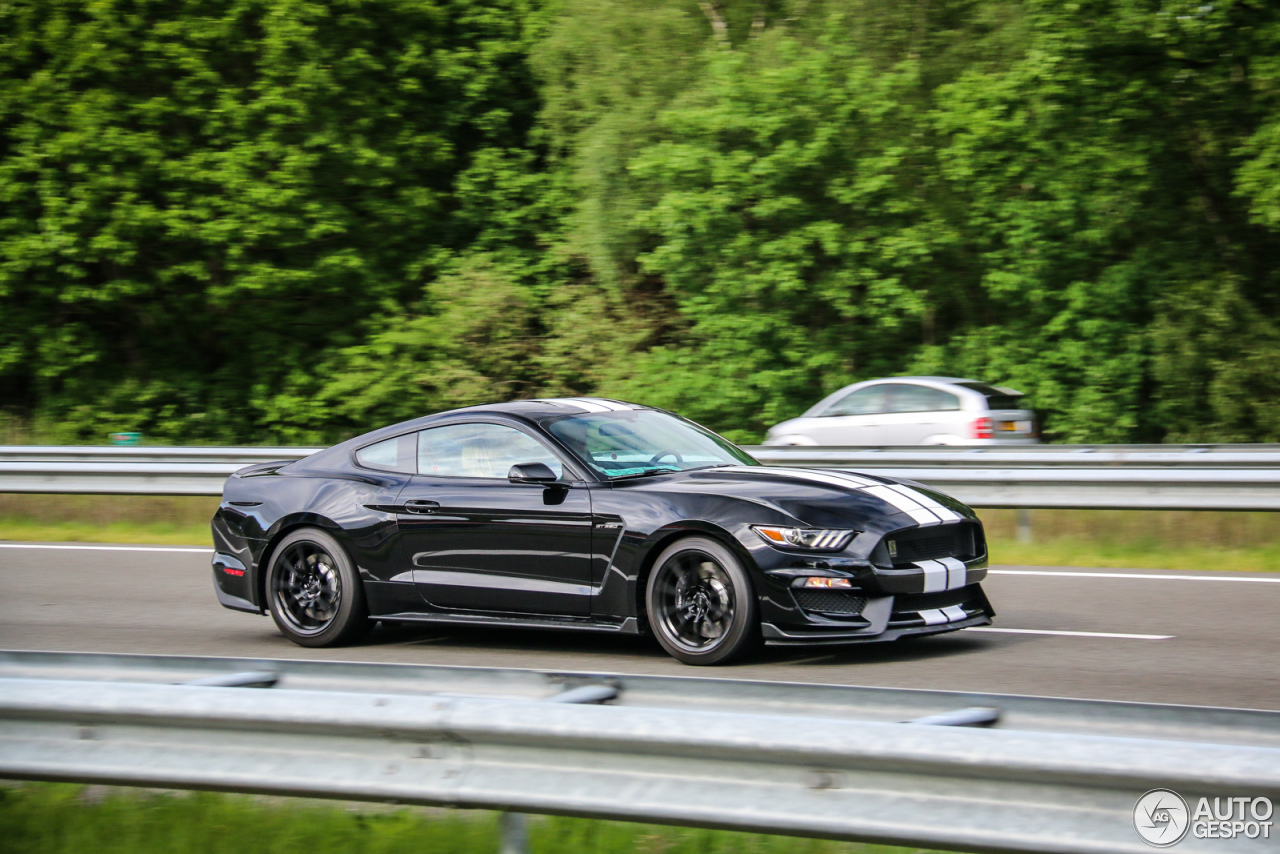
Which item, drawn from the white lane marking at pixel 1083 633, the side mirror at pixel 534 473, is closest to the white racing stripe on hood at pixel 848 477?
the white lane marking at pixel 1083 633

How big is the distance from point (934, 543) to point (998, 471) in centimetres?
492

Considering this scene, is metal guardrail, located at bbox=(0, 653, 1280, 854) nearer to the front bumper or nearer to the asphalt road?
the front bumper

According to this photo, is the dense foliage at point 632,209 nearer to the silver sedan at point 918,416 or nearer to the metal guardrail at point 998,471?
the silver sedan at point 918,416

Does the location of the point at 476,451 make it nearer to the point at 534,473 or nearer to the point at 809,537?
the point at 534,473

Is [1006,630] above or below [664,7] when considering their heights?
below

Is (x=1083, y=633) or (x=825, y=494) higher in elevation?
(x=825, y=494)

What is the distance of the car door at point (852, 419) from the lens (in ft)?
62.4

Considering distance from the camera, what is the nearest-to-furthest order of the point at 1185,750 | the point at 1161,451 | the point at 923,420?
1. the point at 1185,750
2. the point at 1161,451
3. the point at 923,420

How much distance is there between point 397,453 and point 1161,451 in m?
8.07

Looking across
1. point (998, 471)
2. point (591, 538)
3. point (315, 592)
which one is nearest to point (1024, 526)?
point (998, 471)

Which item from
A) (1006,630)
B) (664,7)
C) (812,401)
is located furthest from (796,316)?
(1006,630)

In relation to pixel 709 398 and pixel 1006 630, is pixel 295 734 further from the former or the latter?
pixel 709 398

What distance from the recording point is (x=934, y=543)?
715 cm

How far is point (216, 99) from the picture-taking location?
2561cm
